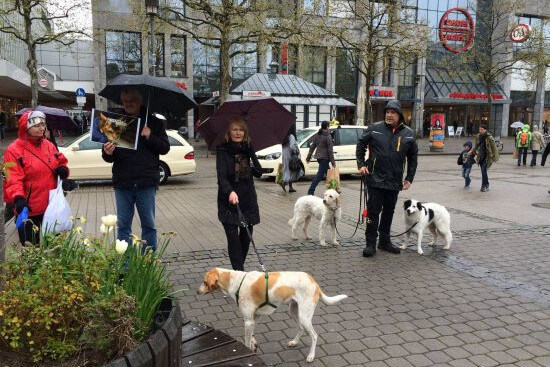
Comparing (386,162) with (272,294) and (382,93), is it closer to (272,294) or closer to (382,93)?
(272,294)

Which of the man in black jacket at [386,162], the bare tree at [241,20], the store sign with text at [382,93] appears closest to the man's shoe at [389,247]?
the man in black jacket at [386,162]

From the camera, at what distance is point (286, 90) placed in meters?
23.5

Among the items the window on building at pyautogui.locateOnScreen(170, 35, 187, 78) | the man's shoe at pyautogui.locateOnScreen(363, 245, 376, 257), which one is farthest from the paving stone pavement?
the window on building at pyautogui.locateOnScreen(170, 35, 187, 78)

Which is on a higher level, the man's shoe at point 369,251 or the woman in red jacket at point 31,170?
the woman in red jacket at point 31,170

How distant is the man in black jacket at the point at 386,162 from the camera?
582 cm

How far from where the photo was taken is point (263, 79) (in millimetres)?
23766

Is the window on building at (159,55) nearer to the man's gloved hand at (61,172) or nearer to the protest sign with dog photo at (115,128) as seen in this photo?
the man's gloved hand at (61,172)

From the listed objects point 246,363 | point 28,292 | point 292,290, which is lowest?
point 246,363

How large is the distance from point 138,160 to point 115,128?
1.63 ft

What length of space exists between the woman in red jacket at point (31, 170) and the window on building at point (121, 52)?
3034cm

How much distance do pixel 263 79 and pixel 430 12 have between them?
23977mm

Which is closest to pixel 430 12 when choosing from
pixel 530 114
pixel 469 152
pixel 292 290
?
pixel 530 114

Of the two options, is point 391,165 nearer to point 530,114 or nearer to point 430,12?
point 430,12

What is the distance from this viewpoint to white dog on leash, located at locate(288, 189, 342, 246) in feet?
21.5
